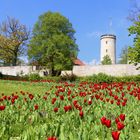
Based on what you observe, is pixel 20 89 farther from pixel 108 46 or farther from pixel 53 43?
pixel 108 46

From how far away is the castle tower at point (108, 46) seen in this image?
88.7 m

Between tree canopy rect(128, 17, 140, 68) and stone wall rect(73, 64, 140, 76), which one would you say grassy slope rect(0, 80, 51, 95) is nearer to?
tree canopy rect(128, 17, 140, 68)

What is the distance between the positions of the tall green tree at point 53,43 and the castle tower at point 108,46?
125 ft

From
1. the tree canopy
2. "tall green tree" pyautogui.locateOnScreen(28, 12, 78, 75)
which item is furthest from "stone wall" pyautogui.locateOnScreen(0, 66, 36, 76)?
the tree canopy

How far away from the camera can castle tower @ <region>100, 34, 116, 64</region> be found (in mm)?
88688

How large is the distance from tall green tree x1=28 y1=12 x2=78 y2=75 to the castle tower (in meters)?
38.2

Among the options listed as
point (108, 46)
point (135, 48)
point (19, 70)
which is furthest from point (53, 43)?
point (108, 46)

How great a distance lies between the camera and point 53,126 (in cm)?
507

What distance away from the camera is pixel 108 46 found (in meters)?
89.2

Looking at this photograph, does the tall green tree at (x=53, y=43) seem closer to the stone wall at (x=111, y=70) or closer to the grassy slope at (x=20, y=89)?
the stone wall at (x=111, y=70)

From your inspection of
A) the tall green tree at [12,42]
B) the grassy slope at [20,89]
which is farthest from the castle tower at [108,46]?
the grassy slope at [20,89]

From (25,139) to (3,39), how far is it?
59353 mm

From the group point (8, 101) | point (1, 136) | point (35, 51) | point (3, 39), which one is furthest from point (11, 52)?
point (1, 136)

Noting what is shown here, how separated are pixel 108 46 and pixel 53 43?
140 ft
